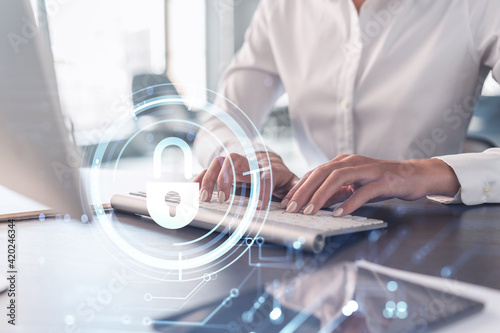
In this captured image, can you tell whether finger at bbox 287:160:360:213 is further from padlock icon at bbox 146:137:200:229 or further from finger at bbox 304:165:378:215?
padlock icon at bbox 146:137:200:229

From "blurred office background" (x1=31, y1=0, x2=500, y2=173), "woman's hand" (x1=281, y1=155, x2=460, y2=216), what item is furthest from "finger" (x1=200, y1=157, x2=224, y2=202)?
"blurred office background" (x1=31, y1=0, x2=500, y2=173)

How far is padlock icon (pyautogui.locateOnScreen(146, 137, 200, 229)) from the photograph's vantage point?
0.58m

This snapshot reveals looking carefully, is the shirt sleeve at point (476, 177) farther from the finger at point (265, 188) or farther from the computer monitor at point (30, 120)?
the computer monitor at point (30, 120)

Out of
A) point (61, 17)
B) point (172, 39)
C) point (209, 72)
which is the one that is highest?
point (61, 17)

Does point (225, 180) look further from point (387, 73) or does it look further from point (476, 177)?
point (387, 73)

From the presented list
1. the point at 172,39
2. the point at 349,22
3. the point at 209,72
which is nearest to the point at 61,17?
the point at 172,39

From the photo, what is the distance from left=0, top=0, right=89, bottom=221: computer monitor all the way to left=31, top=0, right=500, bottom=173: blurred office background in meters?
2.29

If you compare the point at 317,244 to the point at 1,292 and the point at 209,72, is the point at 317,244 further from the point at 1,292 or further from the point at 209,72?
the point at 209,72

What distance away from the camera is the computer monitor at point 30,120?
0.45 m

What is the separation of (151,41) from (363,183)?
3756mm

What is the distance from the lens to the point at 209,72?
451cm

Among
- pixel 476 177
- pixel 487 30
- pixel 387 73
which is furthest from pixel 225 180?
pixel 487 30

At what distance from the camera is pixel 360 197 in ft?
2.07

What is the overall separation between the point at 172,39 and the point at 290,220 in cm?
392
